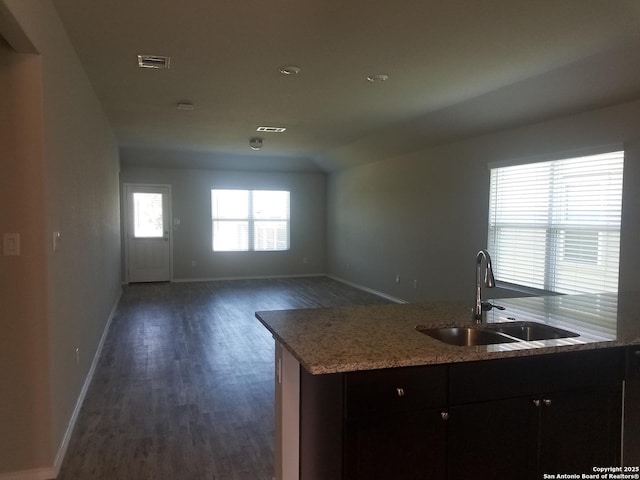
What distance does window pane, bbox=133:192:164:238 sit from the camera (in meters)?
8.98

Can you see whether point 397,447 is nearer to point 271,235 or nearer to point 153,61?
point 153,61

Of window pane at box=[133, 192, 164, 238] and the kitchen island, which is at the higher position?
window pane at box=[133, 192, 164, 238]

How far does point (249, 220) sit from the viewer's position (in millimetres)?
9867

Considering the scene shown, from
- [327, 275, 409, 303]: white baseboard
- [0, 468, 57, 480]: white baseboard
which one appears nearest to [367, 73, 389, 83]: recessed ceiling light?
[0, 468, 57, 480]: white baseboard

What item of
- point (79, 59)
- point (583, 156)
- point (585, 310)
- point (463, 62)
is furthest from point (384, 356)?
point (583, 156)

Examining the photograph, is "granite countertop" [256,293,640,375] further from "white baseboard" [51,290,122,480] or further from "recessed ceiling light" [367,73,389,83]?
"recessed ceiling light" [367,73,389,83]

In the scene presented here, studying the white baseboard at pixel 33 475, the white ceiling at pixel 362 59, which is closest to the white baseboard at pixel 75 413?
the white baseboard at pixel 33 475

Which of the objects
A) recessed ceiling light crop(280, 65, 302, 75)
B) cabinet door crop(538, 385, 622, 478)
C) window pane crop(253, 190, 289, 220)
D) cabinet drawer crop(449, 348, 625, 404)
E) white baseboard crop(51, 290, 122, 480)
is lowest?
white baseboard crop(51, 290, 122, 480)

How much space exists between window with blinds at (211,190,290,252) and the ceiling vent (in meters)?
6.06

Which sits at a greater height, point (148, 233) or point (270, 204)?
point (270, 204)

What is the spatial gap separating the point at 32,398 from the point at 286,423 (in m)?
1.36

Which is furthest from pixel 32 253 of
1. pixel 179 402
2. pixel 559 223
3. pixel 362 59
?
pixel 559 223

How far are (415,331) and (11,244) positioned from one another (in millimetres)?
1977

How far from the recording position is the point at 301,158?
950cm
